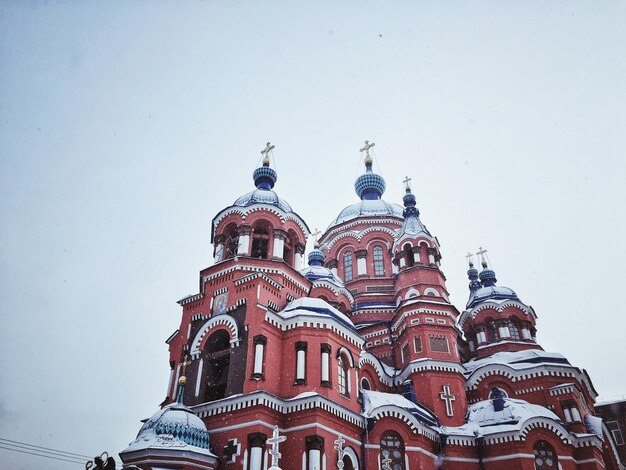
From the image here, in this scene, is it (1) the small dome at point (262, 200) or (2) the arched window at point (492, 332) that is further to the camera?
(2) the arched window at point (492, 332)

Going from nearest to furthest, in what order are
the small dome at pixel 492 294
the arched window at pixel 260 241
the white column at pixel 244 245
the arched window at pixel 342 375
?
the arched window at pixel 342 375
the white column at pixel 244 245
the arched window at pixel 260 241
the small dome at pixel 492 294

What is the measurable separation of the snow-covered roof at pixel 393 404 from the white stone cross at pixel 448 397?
2.63ft

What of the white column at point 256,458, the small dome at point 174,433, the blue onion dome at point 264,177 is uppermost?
the blue onion dome at point 264,177

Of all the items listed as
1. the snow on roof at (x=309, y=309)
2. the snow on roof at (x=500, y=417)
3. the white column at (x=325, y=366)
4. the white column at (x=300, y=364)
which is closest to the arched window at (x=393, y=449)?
the snow on roof at (x=500, y=417)

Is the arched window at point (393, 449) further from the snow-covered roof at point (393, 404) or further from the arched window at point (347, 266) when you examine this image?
the arched window at point (347, 266)

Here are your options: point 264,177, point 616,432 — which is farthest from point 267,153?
point 616,432

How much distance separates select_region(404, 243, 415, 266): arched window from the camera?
2359 centimetres

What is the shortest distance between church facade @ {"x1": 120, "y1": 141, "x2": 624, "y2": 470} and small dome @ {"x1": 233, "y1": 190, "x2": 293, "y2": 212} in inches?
3.4

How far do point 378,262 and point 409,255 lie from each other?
342 cm

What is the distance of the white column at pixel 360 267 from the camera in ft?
87.0

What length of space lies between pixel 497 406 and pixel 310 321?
7.89 meters

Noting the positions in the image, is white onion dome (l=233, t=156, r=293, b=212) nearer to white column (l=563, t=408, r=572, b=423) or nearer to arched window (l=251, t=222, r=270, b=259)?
arched window (l=251, t=222, r=270, b=259)

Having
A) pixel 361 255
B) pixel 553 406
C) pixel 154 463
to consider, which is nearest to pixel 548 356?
pixel 553 406

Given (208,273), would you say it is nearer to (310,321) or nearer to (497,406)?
(310,321)
